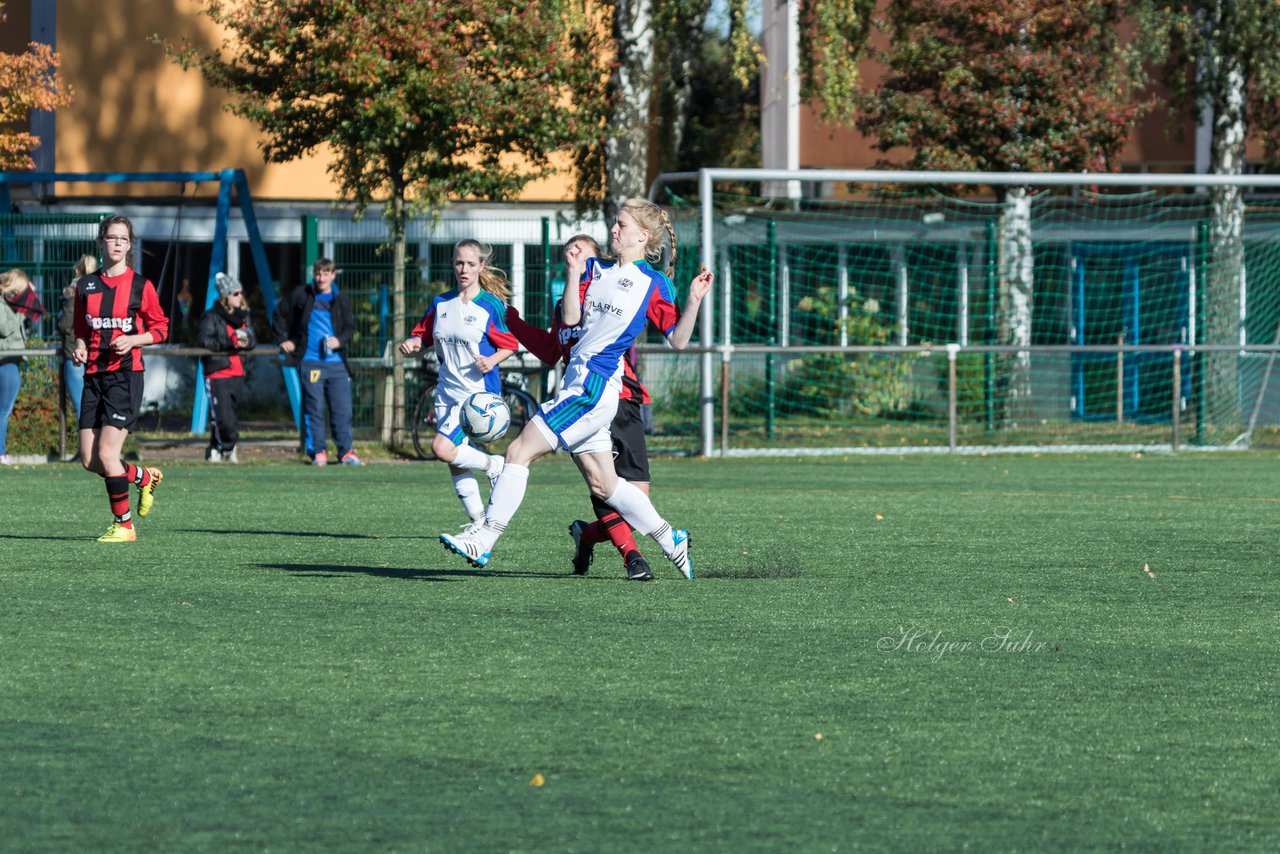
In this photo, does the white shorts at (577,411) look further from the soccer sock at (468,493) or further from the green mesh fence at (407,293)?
the green mesh fence at (407,293)

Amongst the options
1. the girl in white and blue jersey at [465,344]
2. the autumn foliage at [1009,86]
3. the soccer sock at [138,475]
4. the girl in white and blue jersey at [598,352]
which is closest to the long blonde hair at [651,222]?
the girl in white and blue jersey at [598,352]

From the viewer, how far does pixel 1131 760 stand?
5.12 metres

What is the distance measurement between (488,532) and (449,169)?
38.5ft

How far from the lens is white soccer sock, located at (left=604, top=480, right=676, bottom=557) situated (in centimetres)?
848

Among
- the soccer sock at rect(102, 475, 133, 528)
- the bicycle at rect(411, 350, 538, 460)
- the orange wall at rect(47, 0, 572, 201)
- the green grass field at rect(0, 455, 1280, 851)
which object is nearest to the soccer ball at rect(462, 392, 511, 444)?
the green grass field at rect(0, 455, 1280, 851)

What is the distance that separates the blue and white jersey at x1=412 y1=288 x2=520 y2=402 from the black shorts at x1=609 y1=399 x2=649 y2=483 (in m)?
1.28

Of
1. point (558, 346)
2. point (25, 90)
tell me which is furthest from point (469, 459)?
point (25, 90)

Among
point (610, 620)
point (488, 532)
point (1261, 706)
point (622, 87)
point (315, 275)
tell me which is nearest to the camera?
point (1261, 706)

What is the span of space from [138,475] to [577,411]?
3.45 m

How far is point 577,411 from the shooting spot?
8320 millimetres

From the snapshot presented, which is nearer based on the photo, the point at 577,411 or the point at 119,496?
the point at 577,411

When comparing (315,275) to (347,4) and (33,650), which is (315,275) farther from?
(33,650)

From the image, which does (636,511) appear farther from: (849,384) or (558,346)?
(849,384)

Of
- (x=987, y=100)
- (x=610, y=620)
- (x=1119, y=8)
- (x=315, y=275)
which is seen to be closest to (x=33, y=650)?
(x=610, y=620)
